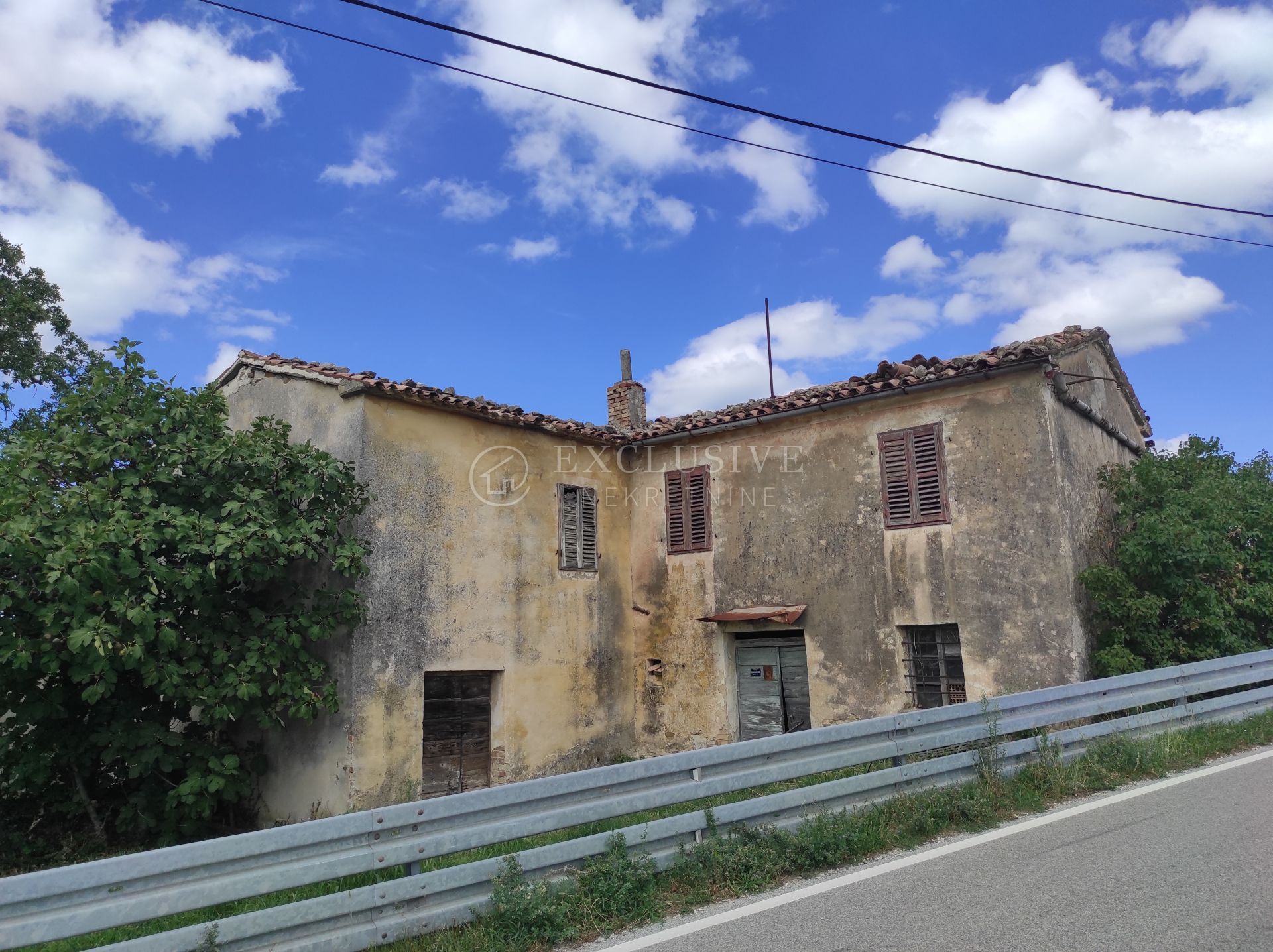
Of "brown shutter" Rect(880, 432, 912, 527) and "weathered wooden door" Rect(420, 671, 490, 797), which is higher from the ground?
"brown shutter" Rect(880, 432, 912, 527)

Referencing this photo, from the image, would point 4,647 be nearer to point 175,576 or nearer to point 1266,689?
point 175,576

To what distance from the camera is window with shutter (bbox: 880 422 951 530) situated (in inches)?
440

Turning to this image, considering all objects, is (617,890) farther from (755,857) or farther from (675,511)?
(675,511)

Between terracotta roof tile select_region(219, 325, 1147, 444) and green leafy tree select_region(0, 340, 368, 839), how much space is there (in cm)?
145

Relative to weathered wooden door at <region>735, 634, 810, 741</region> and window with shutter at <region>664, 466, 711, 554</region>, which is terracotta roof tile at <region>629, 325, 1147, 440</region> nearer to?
window with shutter at <region>664, 466, 711, 554</region>

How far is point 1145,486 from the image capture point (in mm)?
11523

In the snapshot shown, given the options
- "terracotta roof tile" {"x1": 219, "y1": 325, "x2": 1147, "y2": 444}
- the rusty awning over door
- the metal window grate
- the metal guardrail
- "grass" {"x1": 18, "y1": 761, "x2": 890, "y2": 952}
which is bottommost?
"grass" {"x1": 18, "y1": 761, "x2": 890, "y2": 952}

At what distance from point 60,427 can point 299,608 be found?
121 inches

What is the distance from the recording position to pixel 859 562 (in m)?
11.7

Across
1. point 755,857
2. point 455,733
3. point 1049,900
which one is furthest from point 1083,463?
point 455,733

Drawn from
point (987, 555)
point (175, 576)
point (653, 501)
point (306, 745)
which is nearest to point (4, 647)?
point (175, 576)

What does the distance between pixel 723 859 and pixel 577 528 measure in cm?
825

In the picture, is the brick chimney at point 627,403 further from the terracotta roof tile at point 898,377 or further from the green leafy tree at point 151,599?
the green leafy tree at point 151,599

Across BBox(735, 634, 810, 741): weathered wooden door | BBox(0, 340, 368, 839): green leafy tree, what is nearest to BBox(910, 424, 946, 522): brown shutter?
BBox(735, 634, 810, 741): weathered wooden door
